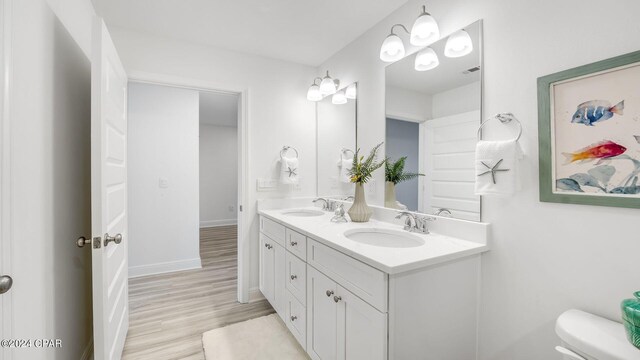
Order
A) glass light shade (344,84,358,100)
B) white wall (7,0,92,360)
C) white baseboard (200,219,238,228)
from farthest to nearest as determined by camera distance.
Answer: white baseboard (200,219,238,228) → glass light shade (344,84,358,100) → white wall (7,0,92,360)

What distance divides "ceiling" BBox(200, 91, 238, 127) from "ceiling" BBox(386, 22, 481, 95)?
8.41 feet

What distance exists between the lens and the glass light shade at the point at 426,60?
161cm

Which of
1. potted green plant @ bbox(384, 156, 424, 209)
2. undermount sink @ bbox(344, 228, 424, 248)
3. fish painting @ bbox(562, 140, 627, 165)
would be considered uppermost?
fish painting @ bbox(562, 140, 627, 165)

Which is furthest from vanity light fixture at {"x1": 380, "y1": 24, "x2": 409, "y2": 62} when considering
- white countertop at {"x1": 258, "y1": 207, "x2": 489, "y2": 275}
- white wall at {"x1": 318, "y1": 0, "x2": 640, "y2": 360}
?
white countertop at {"x1": 258, "y1": 207, "x2": 489, "y2": 275}

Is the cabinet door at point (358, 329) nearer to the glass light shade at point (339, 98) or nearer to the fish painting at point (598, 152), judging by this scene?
the fish painting at point (598, 152)

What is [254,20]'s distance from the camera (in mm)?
2020

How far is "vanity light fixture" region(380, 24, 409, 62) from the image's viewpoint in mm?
1710

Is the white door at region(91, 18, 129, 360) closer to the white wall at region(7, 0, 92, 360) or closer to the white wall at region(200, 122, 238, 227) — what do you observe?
the white wall at region(7, 0, 92, 360)

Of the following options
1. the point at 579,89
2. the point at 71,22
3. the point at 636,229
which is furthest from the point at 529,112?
the point at 71,22

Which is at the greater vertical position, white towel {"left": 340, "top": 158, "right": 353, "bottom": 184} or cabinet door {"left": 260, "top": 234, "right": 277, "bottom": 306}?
white towel {"left": 340, "top": 158, "right": 353, "bottom": 184}

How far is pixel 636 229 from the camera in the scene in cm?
93

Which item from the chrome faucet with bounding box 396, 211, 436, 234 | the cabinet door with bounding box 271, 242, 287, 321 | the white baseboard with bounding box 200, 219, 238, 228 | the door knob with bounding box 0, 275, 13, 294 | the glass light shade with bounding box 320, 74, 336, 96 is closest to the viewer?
the door knob with bounding box 0, 275, 13, 294

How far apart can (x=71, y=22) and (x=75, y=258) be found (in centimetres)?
126

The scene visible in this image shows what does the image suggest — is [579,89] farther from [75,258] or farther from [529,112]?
[75,258]
